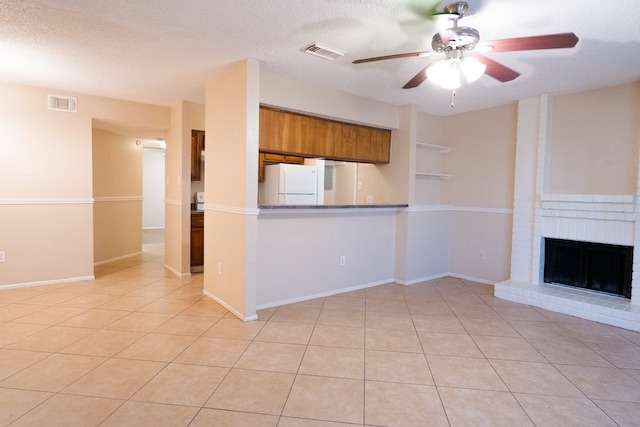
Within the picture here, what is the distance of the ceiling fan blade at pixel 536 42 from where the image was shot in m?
1.82

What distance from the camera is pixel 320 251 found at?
3920mm

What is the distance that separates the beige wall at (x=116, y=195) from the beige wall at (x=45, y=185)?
1.01 m

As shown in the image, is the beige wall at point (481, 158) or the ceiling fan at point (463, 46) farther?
the beige wall at point (481, 158)

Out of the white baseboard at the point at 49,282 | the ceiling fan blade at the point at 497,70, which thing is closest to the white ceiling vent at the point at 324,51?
the ceiling fan blade at the point at 497,70

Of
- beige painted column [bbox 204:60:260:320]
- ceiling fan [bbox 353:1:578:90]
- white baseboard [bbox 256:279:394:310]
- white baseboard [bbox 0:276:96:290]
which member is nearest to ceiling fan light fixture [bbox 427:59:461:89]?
ceiling fan [bbox 353:1:578:90]

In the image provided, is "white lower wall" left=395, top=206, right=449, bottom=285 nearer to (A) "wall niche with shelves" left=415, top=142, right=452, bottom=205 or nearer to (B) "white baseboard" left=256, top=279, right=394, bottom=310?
(A) "wall niche with shelves" left=415, top=142, right=452, bottom=205

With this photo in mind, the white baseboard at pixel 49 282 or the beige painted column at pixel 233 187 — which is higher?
the beige painted column at pixel 233 187

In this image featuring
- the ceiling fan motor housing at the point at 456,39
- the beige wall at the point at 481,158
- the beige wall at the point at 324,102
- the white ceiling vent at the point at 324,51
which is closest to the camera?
the ceiling fan motor housing at the point at 456,39

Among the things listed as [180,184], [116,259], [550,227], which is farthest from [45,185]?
[550,227]

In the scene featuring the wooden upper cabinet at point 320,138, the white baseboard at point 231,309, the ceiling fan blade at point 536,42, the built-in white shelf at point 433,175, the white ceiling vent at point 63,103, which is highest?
the white ceiling vent at point 63,103

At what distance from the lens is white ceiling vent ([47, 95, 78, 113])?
4121 millimetres

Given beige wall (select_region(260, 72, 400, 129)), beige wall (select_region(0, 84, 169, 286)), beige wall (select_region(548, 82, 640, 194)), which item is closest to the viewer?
beige wall (select_region(260, 72, 400, 129))

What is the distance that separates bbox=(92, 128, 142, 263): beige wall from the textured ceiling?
1.82m

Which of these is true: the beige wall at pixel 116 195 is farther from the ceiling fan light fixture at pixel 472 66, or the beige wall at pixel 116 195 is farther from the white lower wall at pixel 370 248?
the ceiling fan light fixture at pixel 472 66
